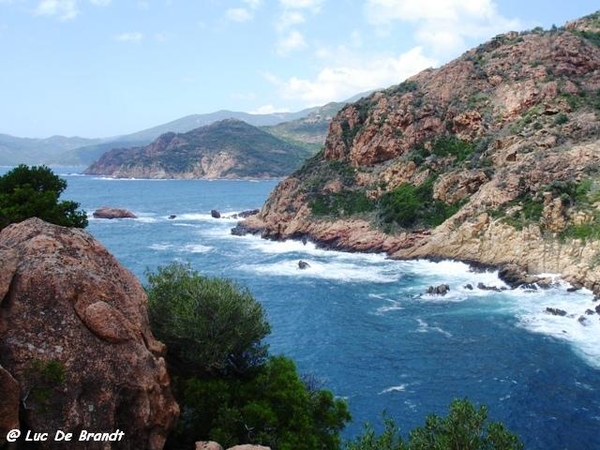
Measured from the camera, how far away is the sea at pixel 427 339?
148 ft

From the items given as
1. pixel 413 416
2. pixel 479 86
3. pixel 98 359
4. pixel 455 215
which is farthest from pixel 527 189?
pixel 98 359

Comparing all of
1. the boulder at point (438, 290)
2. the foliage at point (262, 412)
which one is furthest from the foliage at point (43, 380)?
the boulder at point (438, 290)

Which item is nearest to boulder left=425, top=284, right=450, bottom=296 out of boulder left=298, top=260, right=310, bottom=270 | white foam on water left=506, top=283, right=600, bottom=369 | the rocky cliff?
white foam on water left=506, top=283, right=600, bottom=369

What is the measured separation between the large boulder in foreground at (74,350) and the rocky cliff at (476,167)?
6945 centimetres

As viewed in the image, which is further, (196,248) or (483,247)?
(196,248)

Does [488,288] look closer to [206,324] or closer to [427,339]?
[427,339]

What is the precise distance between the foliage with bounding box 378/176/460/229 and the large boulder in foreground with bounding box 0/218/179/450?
8551 cm

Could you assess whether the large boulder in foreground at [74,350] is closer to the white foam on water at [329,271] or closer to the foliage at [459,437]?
the foliage at [459,437]

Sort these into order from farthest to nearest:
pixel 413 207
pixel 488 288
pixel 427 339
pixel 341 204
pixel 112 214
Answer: pixel 112 214, pixel 341 204, pixel 413 207, pixel 488 288, pixel 427 339

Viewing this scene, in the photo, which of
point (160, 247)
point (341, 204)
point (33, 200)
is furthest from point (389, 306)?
point (160, 247)

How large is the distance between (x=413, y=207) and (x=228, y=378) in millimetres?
79795

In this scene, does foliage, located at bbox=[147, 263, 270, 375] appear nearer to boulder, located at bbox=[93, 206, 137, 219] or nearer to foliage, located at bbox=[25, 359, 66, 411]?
foliage, located at bbox=[25, 359, 66, 411]

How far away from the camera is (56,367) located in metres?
21.1

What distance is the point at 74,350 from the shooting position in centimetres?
2200
